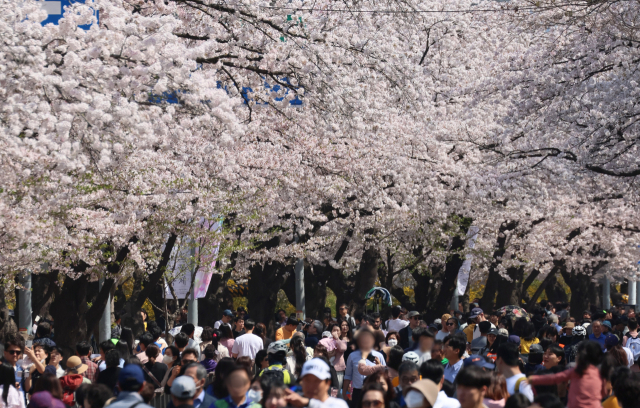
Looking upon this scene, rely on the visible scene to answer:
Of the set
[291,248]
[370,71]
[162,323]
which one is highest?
[370,71]

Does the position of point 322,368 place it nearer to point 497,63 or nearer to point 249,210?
point 249,210

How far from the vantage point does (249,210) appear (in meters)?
19.2

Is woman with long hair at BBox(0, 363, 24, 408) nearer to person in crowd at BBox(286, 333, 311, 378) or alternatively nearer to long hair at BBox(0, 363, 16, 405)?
long hair at BBox(0, 363, 16, 405)

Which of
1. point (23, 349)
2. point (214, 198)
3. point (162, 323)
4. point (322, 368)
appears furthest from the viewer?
point (162, 323)

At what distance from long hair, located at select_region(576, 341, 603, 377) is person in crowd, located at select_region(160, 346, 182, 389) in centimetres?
519

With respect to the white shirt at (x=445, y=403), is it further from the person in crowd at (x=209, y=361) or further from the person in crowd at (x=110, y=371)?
the person in crowd at (x=209, y=361)

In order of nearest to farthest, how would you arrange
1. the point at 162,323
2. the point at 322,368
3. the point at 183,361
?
1. the point at 322,368
2. the point at 183,361
3. the point at 162,323

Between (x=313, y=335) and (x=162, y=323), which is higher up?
(x=313, y=335)

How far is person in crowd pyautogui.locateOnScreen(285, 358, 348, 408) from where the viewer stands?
5.93 m

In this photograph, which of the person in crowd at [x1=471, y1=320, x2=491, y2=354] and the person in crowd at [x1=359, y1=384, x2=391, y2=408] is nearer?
the person in crowd at [x1=359, y1=384, x2=391, y2=408]

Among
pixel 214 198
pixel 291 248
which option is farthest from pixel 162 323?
pixel 214 198

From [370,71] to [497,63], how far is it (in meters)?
9.81

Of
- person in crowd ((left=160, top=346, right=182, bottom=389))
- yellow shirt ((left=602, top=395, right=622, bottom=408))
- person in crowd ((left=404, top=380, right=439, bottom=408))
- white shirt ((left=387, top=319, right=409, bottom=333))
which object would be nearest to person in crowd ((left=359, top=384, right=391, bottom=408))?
person in crowd ((left=404, top=380, right=439, bottom=408))

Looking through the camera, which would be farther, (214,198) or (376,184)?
(376,184)
